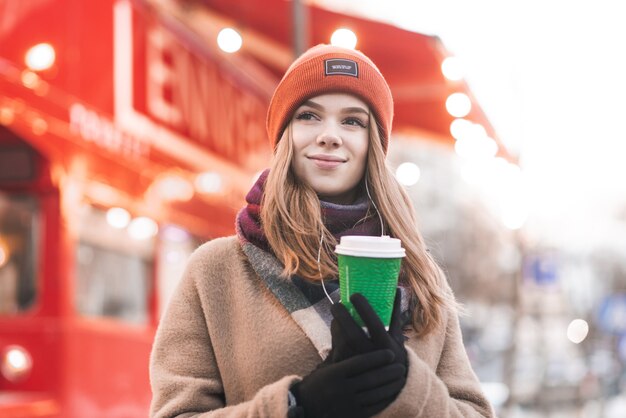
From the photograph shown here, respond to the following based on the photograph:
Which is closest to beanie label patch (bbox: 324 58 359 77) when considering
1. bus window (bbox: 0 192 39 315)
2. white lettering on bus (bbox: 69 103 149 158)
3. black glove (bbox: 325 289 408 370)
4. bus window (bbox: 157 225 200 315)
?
black glove (bbox: 325 289 408 370)

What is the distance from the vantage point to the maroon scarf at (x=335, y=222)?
2.39 m

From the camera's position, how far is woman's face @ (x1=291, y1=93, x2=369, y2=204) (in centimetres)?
241

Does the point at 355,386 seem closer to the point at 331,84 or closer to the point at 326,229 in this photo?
the point at 326,229

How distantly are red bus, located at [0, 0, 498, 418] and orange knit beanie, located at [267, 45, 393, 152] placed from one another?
2778 mm

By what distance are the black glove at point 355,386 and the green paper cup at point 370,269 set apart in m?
0.08

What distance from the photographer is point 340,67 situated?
246 centimetres

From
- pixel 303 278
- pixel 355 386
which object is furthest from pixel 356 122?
pixel 355 386

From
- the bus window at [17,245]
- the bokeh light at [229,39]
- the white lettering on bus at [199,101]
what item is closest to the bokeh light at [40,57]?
the bus window at [17,245]

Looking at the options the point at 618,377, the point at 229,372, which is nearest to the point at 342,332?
the point at 229,372

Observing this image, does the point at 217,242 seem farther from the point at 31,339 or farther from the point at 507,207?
the point at 507,207

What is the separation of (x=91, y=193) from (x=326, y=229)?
355 cm

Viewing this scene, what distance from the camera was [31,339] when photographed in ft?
17.4

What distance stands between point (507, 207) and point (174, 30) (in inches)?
342

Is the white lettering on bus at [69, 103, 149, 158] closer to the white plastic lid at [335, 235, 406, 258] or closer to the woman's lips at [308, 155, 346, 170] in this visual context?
the woman's lips at [308, 155, 346, 170]
